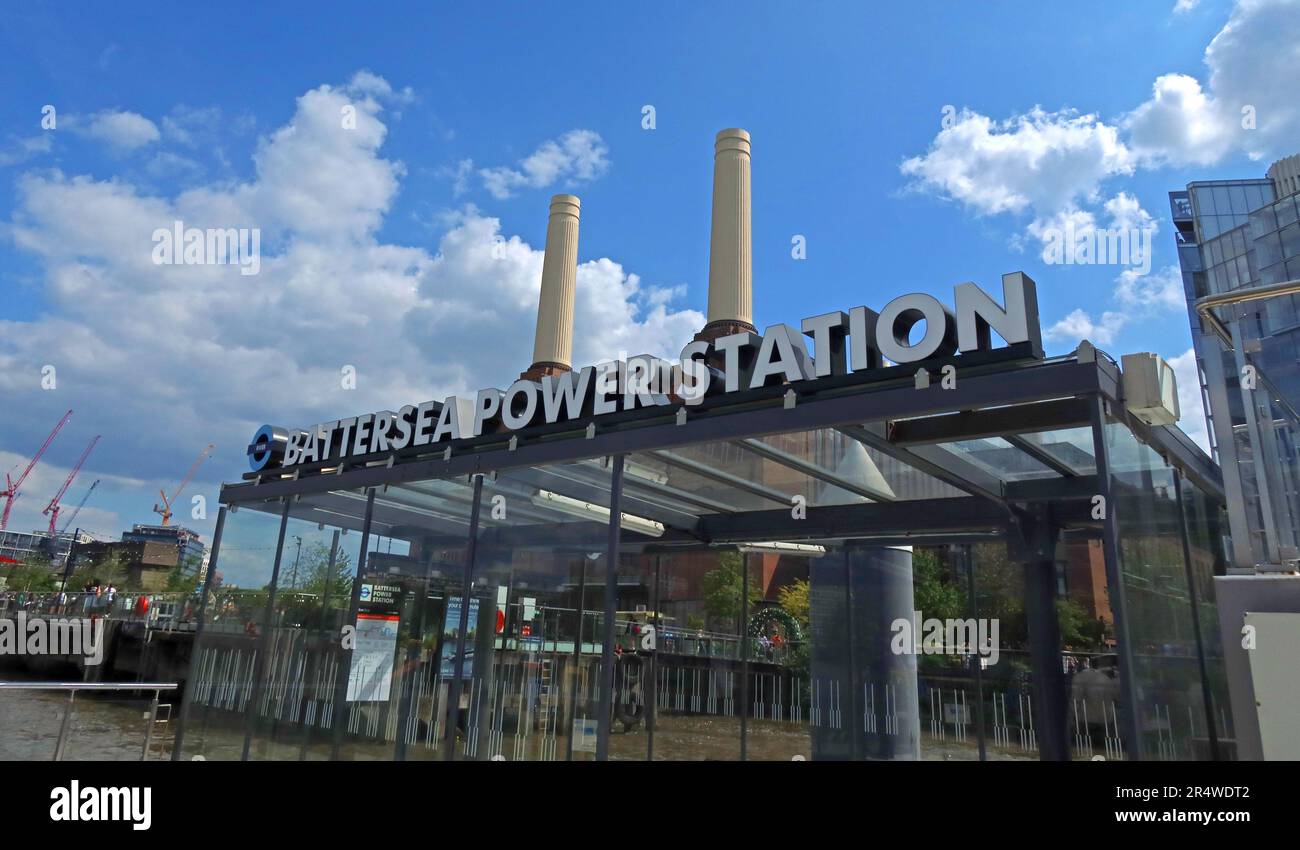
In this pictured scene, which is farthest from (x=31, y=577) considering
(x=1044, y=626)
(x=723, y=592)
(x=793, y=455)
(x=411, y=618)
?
(x=1044, y=626)

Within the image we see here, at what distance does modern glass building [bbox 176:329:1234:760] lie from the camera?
21.6 feet

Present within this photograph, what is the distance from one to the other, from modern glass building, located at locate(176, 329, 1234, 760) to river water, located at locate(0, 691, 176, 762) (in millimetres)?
5395

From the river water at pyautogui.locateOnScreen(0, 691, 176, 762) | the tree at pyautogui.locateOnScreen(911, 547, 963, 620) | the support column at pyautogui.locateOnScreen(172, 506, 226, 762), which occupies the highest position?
the tree at pyautogui.locateOnScreen(911, 547, 963, 620)

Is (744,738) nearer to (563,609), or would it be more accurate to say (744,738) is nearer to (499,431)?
(563,609)

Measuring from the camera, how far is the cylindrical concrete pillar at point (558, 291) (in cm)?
4156

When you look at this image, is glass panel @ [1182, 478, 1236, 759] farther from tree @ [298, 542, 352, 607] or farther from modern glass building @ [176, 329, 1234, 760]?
tree @ [298, 542, 352, 607]

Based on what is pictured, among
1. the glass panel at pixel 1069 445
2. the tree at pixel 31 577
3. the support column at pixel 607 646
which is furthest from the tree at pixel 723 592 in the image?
the tree at pixel 31 577

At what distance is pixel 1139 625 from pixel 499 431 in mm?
6637

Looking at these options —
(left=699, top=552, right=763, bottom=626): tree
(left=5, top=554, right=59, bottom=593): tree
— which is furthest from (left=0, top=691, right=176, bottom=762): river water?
(left=5, top=554, right=59, bottom=593): tree

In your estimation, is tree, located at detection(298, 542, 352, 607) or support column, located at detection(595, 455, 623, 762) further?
tree, located at detection(298, 542, 352, 607)

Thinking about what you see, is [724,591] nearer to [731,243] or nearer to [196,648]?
[196,648]

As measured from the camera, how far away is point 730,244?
124ft

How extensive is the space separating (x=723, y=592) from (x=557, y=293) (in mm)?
30459

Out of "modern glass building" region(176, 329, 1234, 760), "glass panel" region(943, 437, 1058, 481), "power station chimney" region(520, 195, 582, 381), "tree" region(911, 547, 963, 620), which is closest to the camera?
"modern glass building" region(176, 329, 1234, 760)
